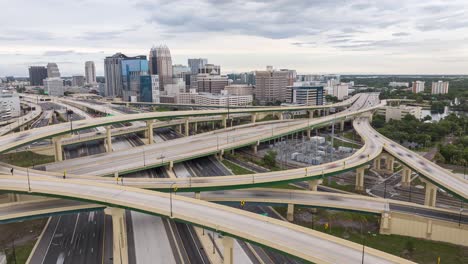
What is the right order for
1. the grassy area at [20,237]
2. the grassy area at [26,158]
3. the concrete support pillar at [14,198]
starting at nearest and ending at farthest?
1. the grassy area at [20,237]
2. the concrete support pillar at [14,198]
3. the grassy area at [26,158]

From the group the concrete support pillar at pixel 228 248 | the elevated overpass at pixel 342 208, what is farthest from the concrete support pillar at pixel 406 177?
the concrete support pillar at pixel 228 248

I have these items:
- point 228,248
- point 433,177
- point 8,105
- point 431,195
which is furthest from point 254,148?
point 8,105

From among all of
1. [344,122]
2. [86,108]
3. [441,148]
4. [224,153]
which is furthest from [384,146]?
[86,108]

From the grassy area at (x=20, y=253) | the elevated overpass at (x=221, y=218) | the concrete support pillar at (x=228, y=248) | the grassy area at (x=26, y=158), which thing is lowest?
the grassy area at (x=20, y=253)

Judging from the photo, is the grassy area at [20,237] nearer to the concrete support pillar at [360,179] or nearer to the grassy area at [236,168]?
the grassy area at [236,168]

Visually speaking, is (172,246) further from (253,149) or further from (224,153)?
(253,149)

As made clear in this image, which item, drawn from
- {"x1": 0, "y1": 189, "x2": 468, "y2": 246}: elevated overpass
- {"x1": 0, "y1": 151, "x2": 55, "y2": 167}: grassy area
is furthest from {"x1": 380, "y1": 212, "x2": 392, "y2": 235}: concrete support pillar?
{"x1": 0, "y1": 151, "x2": 55, "y2": 167}: grassy area

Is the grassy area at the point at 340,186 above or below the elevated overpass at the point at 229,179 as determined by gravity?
below

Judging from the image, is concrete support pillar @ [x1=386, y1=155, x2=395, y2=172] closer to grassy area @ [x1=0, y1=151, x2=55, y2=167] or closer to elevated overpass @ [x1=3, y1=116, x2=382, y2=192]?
elevated overpass @ [x1=3, y1=116, x2=382, y2=192]
